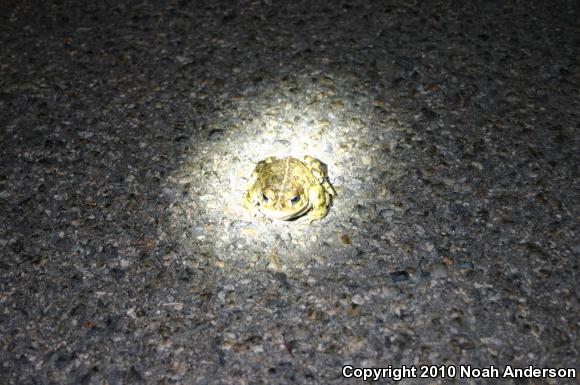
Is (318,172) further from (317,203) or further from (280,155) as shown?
(280,155)

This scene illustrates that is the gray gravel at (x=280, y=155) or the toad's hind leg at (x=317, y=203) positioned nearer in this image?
the gray gravel at (x=280, y=155)

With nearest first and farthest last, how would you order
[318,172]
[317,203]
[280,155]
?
1. [317,203]
2. [318,172]
3. [280,155]

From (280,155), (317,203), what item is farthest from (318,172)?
(280,155)

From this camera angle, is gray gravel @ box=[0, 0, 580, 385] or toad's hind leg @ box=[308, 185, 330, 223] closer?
gray gravel @ box=[0, 0, 580, 385]

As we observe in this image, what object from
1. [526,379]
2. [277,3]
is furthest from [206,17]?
[526,379]

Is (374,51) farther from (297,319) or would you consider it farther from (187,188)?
(297,319)

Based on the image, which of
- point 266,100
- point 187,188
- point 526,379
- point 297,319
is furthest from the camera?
point 266,100

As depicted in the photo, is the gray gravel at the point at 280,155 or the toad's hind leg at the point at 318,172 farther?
the toad's hind leg at the point at 318,172

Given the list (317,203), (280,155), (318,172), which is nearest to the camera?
(317,203)
